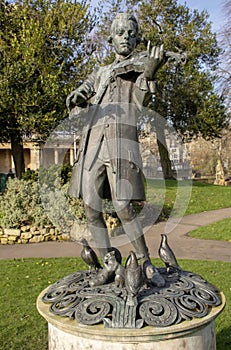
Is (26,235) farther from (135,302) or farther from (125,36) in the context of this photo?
(135,302)

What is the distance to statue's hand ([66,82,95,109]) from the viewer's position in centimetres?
291

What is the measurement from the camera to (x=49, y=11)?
12.7 metres

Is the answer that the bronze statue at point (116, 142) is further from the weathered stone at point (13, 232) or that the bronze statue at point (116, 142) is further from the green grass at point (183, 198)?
the green grass at point (183, 198)

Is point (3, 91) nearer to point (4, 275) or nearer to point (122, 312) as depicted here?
point (4, 275)

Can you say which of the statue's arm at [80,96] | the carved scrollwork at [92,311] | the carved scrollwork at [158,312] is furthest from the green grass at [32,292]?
the statue's arm at [80,96]

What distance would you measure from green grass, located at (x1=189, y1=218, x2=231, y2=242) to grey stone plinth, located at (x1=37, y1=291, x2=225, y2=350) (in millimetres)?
7552

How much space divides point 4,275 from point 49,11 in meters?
9.25

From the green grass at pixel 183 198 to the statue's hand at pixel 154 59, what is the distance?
8866 mm

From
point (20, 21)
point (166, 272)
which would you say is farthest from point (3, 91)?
point (166, 272)

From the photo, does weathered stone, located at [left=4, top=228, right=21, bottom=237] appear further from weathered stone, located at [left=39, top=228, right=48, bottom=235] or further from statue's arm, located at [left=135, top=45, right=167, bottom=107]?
statue's arm, located at [left=135, top=45, right=167, bottom=107]

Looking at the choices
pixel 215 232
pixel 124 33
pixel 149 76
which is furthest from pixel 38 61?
pixel 149 76

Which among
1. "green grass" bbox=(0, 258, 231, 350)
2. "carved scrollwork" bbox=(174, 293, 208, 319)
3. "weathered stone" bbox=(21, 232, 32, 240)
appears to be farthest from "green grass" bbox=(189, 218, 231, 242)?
"carved scrollwork" bbox=(174, 293, 208, 319)

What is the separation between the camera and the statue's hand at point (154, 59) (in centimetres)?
257

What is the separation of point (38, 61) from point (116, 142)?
9679 millimetres
